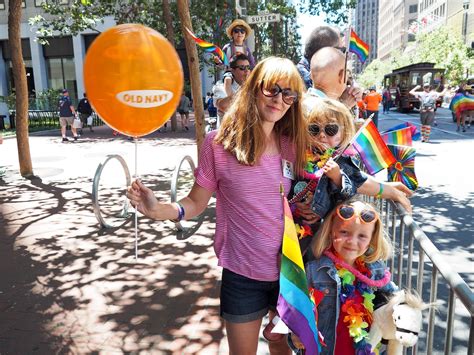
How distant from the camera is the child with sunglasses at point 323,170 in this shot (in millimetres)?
2018

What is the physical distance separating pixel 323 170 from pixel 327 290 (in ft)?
1.91

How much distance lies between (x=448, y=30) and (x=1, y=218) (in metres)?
61.1

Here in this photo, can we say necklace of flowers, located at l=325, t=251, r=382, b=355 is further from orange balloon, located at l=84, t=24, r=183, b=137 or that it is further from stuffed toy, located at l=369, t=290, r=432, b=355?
orange balloon, located at l=84, t=24, r=183, b=137

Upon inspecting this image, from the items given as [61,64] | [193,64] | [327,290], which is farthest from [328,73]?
[61,64]

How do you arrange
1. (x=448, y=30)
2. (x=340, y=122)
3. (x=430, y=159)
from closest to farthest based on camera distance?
(x=340, y=122)
(x=430, y=159)
(x=448, y=30)

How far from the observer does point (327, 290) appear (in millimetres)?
2076

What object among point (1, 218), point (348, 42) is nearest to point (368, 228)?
point (348, 42)

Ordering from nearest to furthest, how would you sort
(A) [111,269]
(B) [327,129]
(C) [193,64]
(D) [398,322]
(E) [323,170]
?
1. (D) [398,322]
2. (E) [323,170]
3. (B) [327,129]
4. (A) [111,269]
5. (C) [193,64]

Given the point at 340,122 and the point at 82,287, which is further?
the point at 82,287

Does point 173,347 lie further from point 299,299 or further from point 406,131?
point 406,131

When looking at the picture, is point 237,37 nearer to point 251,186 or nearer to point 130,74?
point 130,74

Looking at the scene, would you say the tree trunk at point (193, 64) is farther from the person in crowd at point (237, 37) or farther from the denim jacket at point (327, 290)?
the denim jacket at point (327, 290)

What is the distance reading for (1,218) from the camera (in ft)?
21.9

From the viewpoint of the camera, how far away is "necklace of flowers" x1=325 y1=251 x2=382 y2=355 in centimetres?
204
